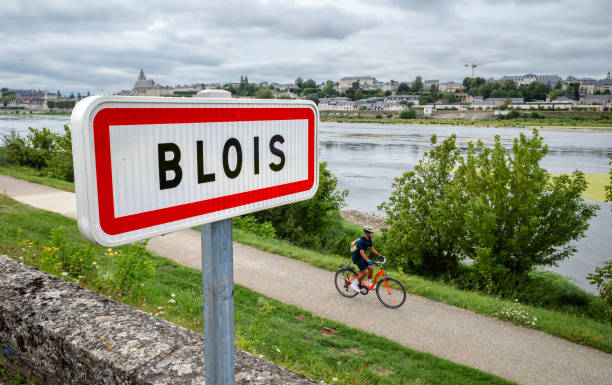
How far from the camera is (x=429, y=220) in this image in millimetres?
13312

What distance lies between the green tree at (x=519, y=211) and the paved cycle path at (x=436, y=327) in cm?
353

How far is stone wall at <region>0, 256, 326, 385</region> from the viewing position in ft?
7.15

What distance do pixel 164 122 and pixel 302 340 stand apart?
605 cm

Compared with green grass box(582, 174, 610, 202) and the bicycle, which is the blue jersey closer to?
the bicycle

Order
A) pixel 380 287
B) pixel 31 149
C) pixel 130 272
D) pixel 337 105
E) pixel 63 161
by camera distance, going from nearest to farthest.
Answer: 1. pixel 130 272
2. pixel 380 287
3. pixel 63 161
4. pixel 31 149
5. pixel 337 105

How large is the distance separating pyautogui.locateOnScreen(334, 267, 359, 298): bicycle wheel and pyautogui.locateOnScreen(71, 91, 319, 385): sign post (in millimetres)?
7871

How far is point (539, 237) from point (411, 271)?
3.85 metres

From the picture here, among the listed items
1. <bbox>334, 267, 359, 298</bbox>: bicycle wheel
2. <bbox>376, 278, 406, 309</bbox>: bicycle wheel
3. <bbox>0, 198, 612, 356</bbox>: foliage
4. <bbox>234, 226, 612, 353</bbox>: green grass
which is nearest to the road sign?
<bbox>0, 198, 612, 356</bbox>: foliage

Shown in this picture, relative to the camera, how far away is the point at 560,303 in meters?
12.4

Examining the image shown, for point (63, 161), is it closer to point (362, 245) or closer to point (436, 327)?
point (362, 245)

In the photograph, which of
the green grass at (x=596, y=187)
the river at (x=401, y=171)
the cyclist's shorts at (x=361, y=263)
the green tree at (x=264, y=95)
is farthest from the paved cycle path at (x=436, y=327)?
the green grass at (x=596, y=187)

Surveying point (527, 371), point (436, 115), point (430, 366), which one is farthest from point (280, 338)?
point (436, 115)

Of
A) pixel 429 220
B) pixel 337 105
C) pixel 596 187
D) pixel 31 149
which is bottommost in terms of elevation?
pixel 596 187

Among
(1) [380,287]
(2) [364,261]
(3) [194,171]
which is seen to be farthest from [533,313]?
(3) [194,171]
